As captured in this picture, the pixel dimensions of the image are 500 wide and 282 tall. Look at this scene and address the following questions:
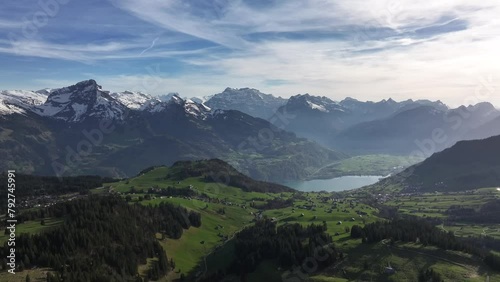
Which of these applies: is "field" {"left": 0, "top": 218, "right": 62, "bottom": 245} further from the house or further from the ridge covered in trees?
the house

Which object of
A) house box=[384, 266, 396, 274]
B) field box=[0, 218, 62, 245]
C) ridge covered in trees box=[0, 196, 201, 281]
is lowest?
house box=[384, 266, 396, 274]

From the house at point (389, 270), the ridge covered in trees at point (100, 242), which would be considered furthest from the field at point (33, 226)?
the house at point (389, 270)

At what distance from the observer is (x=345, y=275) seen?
117m

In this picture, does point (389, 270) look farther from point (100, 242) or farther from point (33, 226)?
point (33, 226)

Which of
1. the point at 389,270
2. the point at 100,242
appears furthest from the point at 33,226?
the point at 389,270

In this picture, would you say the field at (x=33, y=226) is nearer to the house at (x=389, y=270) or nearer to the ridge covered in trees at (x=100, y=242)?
the ridge covered in trees at (x=100, y=242)

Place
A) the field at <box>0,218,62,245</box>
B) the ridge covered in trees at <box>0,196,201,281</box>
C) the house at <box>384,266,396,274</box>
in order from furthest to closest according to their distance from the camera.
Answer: the field at <box>0,218,62,245</box>
the house at <box>384,266,396,274</box>
the ridge covered in trees at <box>0,196,201,281</box>

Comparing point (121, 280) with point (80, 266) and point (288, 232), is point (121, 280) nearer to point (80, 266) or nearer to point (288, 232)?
point (80, 266)

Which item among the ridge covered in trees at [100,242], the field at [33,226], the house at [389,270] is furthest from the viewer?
the field at [33,226]

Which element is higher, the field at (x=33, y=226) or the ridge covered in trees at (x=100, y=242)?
the field at (x=33, y=226)

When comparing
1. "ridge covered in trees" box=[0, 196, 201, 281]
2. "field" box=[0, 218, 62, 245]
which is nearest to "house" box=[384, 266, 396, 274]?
"ridge covered in trees" box=[0, 196, 201, 281]

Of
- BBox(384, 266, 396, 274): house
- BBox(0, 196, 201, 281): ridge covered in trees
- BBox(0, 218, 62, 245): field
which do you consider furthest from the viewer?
BBox(0, 218, 62, 245): field

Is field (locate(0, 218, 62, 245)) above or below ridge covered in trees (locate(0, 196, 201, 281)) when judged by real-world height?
above

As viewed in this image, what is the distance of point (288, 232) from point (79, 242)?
75.7m
